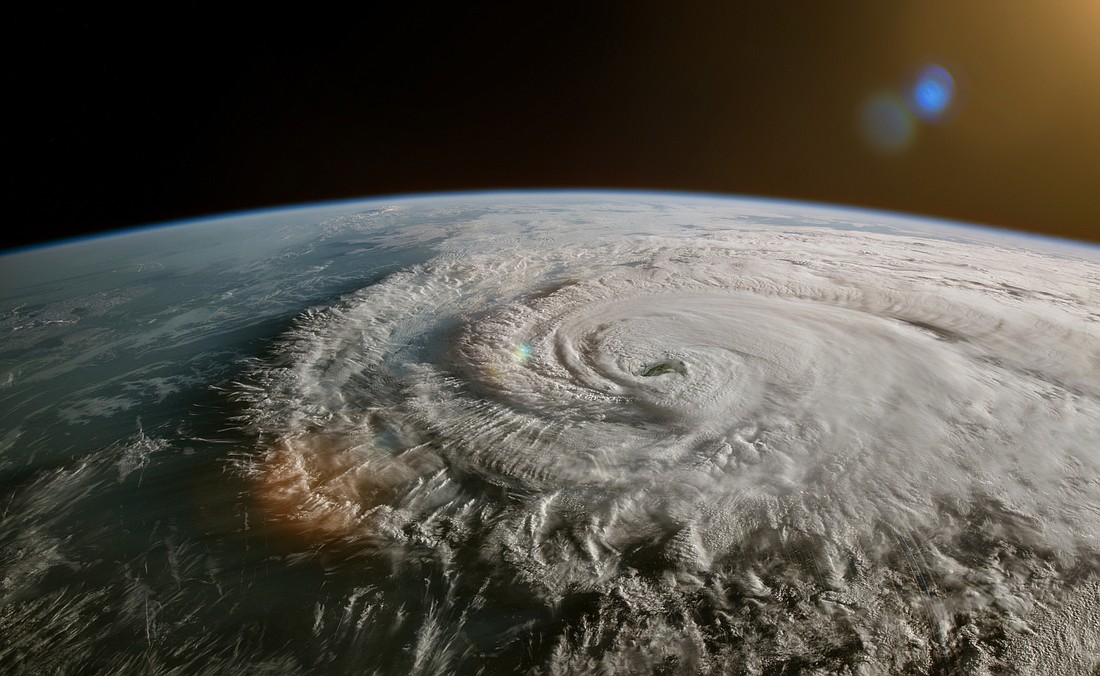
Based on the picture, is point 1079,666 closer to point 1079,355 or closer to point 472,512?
point 472,512

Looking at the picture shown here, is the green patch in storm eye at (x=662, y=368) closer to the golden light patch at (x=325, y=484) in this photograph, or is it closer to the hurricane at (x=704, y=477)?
the hurricane at (x=704, y=477)

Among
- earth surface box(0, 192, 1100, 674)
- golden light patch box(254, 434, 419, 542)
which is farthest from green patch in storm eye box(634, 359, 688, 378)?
golden light patch box(254, 434, 419, 542)

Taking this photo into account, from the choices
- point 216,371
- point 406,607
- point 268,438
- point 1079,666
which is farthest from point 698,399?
point 216,371

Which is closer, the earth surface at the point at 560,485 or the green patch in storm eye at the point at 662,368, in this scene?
the earth surface at the point at 560,485

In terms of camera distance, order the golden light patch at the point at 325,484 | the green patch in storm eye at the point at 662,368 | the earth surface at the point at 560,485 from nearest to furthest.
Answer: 1. the earth surface at the point at 560,485
2. the golden light patch at the point at 325,484
3. the green patch in storm eye at the point at 662,368

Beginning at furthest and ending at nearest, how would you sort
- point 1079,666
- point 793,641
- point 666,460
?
1. point 666,460
2. point 793,641
3. point 1079,666

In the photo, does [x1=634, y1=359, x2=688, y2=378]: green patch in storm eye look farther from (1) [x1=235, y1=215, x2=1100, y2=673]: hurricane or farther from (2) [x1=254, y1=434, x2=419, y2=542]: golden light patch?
(2) [x1=254, y1=434, x2=419, y2=542]: golden light patch

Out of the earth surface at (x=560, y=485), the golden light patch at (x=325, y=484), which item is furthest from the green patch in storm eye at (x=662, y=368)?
the golden light patch at (x=325, y=484)

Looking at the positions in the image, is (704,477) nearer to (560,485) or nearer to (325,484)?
(560,485)
